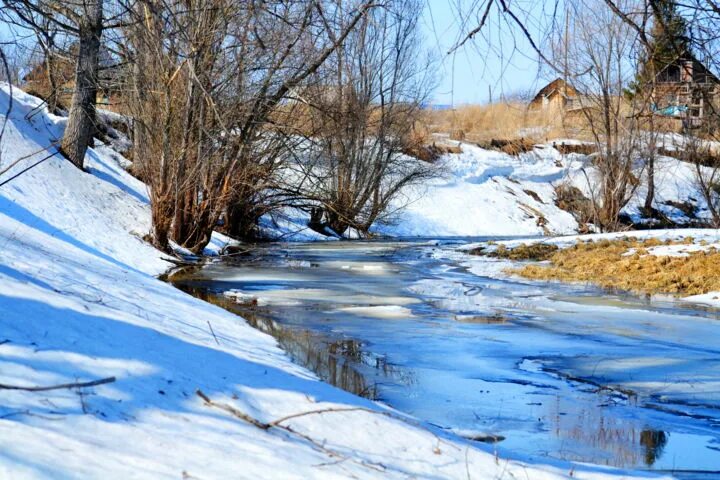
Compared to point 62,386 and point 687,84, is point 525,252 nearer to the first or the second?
point 687,84

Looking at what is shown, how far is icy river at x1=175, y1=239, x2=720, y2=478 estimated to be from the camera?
5.58m

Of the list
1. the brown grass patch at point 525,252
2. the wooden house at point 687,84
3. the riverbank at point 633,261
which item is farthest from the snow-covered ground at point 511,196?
the wooden house at point 687,84

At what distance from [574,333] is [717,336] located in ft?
4.98

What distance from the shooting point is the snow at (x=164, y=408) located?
3543mm

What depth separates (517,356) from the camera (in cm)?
820

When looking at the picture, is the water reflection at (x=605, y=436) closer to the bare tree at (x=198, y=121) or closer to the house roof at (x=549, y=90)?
the house roof at (x=549, y=90)

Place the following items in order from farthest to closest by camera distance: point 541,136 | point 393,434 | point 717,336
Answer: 1. point 541,136
2. point 717,336
3. point 393,434

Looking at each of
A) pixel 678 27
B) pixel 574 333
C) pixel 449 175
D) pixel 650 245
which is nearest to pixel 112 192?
pixel 650 245

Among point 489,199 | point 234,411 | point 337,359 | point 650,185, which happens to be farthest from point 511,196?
point 234,411

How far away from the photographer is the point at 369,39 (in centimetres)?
3312

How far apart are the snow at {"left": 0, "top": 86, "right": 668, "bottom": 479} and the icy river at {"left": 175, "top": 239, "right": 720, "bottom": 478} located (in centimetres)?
66

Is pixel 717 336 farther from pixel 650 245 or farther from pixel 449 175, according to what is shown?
pixel 449 175

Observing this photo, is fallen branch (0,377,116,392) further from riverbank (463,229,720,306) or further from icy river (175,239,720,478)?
riverbank (463,229,720,306)

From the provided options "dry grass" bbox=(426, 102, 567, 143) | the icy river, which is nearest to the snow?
the icy river
